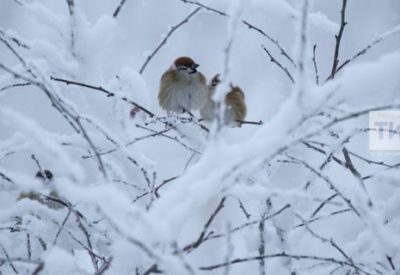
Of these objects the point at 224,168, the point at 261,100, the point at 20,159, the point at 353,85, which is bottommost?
the point at 224,168

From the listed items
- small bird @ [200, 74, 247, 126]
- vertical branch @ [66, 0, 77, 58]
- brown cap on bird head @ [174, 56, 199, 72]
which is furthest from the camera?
brown cap on bird head @ [174, 56, 199, 72]

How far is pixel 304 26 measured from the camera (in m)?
0.89

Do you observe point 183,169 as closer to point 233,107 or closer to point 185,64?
point 233,107

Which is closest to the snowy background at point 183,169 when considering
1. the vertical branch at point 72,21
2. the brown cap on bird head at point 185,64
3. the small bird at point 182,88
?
the vertical branch at point 72,21

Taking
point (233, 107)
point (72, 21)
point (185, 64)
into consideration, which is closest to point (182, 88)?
point (185, 64)

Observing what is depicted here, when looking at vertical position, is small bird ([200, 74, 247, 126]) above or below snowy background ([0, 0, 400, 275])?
above

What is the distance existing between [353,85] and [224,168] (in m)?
0.25

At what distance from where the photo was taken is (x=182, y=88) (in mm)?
4023

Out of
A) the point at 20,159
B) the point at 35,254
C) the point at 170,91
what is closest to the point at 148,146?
the point at 20,159

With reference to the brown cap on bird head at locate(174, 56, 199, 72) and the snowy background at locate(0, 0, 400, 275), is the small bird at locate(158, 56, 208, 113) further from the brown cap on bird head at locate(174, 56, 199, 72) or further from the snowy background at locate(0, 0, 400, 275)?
the snowy background at locate(0, 0, 400, 275)

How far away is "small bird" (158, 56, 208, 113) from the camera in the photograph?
3998 mm

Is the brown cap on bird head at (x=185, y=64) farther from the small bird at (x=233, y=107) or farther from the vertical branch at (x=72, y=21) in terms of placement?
the vertical branch at (x=72, y=21)

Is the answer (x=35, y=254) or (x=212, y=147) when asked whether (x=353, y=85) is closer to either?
(x=212, y=147)

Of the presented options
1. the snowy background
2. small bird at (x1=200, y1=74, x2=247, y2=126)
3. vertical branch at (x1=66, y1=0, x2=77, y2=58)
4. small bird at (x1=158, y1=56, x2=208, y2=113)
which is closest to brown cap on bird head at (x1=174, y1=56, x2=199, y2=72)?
small bird at (x1=158, y1=56, x2=208, y2=113)
